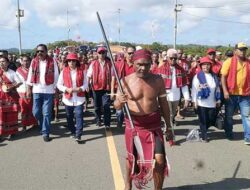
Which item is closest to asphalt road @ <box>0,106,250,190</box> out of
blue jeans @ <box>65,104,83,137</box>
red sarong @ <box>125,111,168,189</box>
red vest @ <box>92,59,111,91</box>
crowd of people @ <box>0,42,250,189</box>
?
blue jeans @ <box>65,104,83,137</box>

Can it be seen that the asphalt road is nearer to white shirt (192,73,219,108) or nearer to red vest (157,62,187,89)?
white shirt (192,73,219,108)

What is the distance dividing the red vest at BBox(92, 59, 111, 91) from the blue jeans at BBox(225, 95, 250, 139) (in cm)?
299

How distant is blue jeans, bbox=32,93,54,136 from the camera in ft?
29.8

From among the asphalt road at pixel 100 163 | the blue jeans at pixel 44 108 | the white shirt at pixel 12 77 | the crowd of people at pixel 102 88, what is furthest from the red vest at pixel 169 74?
the white shirt at pixel 12 77

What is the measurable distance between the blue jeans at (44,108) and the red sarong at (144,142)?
407cm

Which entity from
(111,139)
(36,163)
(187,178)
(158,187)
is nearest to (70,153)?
(36,163)

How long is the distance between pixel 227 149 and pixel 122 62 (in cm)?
307

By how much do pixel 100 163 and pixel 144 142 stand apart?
211cm

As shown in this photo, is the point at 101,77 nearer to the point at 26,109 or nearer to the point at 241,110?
the point at 26,109

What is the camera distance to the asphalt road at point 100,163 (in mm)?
6130

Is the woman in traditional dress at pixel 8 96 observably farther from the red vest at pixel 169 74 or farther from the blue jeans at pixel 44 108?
the red vest at pixel 169 74

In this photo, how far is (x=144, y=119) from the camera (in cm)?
530

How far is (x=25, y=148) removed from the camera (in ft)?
27.8

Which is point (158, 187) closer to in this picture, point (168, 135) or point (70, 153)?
point (168, 135)
